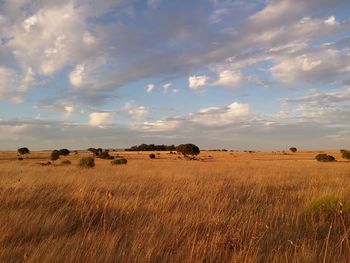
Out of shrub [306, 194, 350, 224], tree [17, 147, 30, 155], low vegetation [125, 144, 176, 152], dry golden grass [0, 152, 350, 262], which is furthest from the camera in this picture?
low vegetation [125, 144, 176, 152]

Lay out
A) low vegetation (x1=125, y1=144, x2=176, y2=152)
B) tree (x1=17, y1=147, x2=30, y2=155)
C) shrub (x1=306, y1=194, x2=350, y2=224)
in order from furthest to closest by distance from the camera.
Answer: low vegetation (x1=125, y1=144, x2=176, y2=152) → tree (x1=17, y1=147, x2=30, y2=155) → shrub (x1=306, y1=194, x2=350, y2=224)

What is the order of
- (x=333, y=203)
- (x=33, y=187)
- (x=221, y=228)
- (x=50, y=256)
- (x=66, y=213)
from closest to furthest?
(x=50, y=256) → (x=221, y=228) → (x=66, y=213) → (x=333, y=203) → (x=33, y=187)

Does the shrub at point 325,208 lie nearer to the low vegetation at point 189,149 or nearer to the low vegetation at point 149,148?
the low vegetation at point 189,149

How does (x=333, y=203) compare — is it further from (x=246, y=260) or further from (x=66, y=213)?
(x=66, y=213)

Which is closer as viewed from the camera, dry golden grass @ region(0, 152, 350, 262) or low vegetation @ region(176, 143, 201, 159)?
dry golden grass @ region(0, 152, 350, 262)

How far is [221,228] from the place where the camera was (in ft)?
18.9

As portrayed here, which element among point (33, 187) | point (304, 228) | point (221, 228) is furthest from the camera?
point (33, 187)

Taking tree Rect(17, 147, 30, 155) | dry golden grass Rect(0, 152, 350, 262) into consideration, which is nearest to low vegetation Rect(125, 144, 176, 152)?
tree Rect(17, 147, 30, 155)

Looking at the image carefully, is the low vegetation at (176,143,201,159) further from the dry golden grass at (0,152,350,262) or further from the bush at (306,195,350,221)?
Answer: the bush at (306,195,350,221)

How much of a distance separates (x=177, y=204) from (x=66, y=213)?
6.85 ft

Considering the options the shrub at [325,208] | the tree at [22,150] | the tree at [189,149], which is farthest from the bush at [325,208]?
the tree at [22,150]

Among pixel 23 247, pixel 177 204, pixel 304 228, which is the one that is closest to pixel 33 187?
pixel 177 204

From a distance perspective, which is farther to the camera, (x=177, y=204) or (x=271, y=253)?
(x=177, y=204)

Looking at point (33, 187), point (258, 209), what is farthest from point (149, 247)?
point (33, 187)
